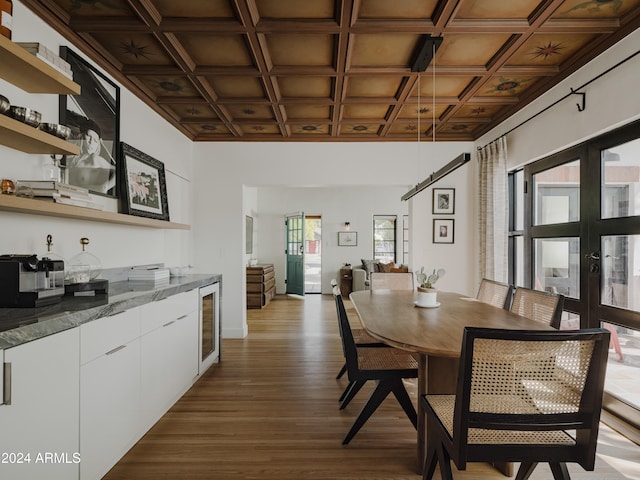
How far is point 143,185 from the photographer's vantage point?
3492mm

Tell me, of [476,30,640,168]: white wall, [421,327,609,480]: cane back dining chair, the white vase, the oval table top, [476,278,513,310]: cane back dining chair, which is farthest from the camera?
[476,278,513,310]: cane back dining chair

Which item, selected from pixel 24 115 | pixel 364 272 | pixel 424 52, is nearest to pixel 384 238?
pixel 364 272

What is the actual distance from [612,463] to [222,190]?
464cm

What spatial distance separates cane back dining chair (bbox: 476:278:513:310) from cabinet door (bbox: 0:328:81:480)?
2.96 m

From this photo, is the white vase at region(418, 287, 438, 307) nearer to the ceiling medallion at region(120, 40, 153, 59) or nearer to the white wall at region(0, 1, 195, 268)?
the white wall at region(0, 1, 195, 268)

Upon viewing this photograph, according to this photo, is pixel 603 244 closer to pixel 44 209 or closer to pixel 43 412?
pixel 43 412

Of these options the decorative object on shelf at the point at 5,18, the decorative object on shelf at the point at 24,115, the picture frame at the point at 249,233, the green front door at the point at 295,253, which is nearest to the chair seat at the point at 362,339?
the decorative object on shelf at the point at 24,115

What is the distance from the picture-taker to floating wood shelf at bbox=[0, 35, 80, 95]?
1.64 metres

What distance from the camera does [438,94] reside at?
3.65 metres

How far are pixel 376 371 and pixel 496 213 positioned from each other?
9.17 ft

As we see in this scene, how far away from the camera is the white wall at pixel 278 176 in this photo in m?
4.96

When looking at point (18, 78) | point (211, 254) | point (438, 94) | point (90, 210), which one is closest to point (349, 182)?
point (438, 94)

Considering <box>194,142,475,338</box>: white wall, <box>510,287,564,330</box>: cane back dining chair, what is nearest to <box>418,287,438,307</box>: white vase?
<box>510,287,564,330</box>: cane back dining chair

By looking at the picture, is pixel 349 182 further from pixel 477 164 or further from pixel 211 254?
pixel 211 254
